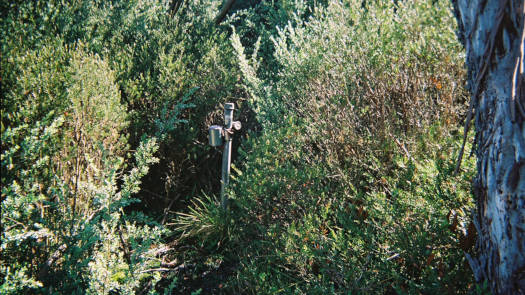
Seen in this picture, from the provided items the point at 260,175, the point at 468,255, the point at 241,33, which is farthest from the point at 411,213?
the point at 241,33

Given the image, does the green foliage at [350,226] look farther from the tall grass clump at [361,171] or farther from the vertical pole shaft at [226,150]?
the vertical pole shaft at [226,150]

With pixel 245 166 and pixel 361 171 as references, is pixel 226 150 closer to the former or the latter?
pixel 245 166

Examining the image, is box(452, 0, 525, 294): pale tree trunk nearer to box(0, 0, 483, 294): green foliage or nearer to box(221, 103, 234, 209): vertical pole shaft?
box(0, 0, 483, 294): green foliage

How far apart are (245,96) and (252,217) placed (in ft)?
7.07

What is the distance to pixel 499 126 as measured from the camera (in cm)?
167

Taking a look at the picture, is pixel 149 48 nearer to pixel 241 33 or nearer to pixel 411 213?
pixel 241 33

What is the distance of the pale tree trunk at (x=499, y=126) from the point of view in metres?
1.62

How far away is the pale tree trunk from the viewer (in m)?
1.62

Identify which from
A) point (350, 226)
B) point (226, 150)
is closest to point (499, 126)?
point (350, 226)

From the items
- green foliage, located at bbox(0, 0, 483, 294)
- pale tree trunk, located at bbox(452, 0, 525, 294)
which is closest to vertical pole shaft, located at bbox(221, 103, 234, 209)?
green foliage, located at bbox(0, 0, 483, 294)

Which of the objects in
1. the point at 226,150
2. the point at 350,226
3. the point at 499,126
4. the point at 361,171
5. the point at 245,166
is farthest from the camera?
the point at 245,166

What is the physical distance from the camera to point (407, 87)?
348 centimetres

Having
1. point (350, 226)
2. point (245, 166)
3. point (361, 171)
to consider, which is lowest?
point (350, 226)

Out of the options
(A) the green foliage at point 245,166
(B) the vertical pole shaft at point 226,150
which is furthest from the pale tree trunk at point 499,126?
(B) the vertical pole shaft at point 226,150
